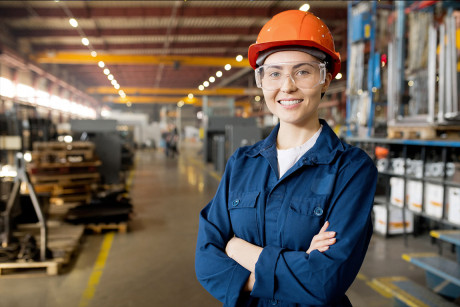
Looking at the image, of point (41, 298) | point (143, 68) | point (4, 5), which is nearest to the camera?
point (41, 298)

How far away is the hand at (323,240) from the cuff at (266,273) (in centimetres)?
13

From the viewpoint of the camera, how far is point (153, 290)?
372cm

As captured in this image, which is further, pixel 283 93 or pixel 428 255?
pixel 428 255

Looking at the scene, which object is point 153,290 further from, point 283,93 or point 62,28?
point 62,28

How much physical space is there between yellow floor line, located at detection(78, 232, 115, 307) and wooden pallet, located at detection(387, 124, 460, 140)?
4.65m

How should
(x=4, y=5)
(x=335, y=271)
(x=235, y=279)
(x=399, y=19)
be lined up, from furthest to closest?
1. (x=4, y=5)
2. (x=399, y=19)
3. (x=235, y=279)
4. (x=335, y=271)

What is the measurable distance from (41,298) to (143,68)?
20.8 meters

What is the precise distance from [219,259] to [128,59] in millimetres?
16479

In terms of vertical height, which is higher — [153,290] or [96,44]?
[96,44]

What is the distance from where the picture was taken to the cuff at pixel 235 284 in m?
1.42

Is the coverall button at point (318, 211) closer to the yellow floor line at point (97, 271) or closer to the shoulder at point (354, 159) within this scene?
the shoulder at point (354, 159)

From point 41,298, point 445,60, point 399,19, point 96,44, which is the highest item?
point 96,44

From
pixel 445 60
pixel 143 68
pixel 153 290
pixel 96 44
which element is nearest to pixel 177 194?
pixel 153 290

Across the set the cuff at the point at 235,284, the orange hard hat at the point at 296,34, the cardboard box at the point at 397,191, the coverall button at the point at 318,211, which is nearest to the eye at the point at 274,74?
the orange hard hat at the point at 296,34
